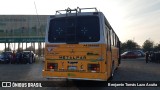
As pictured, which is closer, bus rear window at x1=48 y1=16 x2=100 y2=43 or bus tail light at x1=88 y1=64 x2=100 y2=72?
bus tail light at x1=88 y1=64 x2=100 y2=72

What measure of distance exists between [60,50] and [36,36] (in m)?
47.4

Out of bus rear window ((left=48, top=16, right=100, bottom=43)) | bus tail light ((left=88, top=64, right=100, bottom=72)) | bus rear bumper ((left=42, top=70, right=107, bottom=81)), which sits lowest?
bus rear bumper ((left=42, top=70, right=107, bottom=81))

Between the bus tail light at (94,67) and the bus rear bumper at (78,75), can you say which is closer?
the bus rear bumper at (78,75)

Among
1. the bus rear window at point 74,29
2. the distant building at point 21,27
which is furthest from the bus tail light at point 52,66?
the distant building at point 21,27

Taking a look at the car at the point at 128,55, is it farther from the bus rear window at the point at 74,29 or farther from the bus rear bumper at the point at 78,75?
the bus rear bumper at the point at 78,75

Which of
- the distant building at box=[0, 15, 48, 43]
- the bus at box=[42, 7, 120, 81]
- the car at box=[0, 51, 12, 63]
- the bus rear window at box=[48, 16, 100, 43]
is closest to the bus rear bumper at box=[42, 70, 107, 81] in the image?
the bus at box=[42, 7, 120, 81]

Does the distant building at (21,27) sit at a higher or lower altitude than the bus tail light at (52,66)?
higher

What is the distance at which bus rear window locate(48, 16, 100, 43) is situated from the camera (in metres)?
13.2

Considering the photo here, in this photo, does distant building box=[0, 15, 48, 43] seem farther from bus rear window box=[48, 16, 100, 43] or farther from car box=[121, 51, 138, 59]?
bus rear window box=[48, 16, 100, 43]

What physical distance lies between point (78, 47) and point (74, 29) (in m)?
0.85

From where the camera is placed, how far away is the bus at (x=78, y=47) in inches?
508

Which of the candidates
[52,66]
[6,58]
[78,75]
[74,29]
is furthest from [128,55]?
[78,75]

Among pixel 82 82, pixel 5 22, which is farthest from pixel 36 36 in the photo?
pixel 82 82

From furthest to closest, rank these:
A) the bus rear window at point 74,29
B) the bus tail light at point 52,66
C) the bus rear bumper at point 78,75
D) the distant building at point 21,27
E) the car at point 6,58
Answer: the distant building at point 21,27 < the car at point 6,58 < the bus tail light at point 52,66 < the bus rear window at point 74,29 < the bus rear bumper at point 78,75
